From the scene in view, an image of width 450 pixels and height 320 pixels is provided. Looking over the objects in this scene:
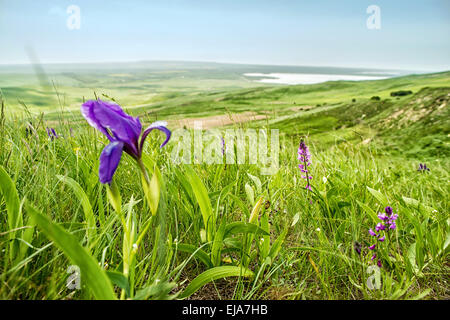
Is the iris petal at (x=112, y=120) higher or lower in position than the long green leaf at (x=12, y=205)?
higher

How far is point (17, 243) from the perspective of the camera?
1.25 metres

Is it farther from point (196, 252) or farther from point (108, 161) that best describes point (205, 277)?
point (108, 161)

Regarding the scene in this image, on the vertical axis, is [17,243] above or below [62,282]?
above

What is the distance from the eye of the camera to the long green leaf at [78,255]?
87 centimetres

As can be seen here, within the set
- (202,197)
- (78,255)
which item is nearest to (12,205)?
(78,255)

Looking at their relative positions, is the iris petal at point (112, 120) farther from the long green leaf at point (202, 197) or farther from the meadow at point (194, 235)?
the long green leaf at point (202, 197)

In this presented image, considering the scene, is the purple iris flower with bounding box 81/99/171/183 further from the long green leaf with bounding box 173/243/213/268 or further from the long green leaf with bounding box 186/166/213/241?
the long green leaf with bounding box 173/243/213/268

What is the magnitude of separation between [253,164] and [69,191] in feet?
4.90

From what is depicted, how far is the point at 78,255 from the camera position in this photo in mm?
913

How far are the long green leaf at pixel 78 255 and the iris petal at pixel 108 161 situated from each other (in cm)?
18

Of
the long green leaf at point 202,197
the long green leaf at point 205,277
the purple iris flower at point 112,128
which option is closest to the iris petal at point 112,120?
the purple iris flower at point 112,128

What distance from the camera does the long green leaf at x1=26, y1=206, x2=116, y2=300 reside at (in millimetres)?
872
